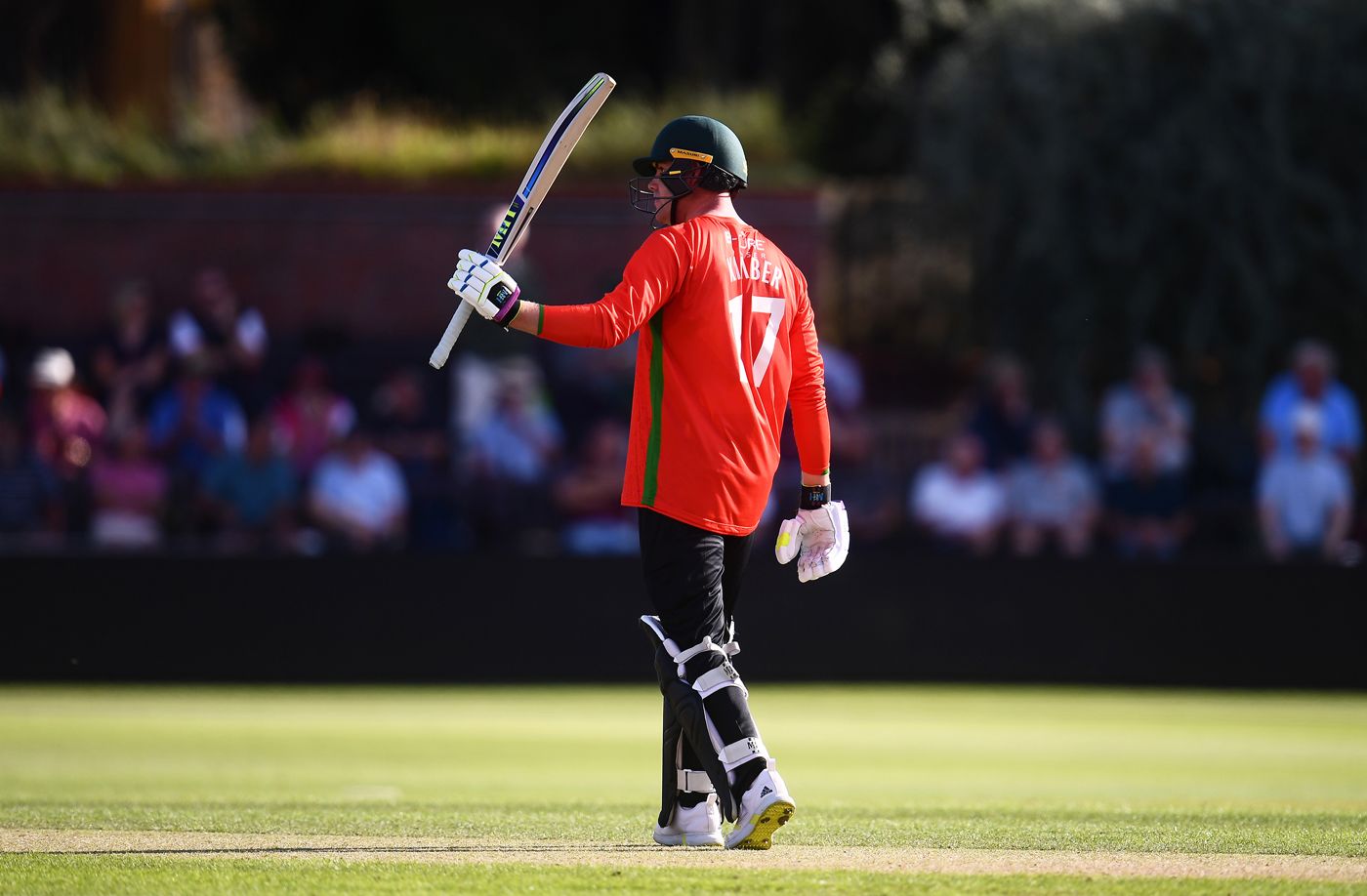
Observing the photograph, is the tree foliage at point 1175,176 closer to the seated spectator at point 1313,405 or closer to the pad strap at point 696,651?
the seated spectator at point 1313,405

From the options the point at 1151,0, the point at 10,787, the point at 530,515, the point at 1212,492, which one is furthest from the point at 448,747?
the point at 1151,0

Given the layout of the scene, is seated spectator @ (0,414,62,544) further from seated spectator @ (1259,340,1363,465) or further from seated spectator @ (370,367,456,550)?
seated spectator @ (1259,340,1363,465)

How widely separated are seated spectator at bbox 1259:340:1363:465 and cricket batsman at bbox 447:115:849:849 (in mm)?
9047

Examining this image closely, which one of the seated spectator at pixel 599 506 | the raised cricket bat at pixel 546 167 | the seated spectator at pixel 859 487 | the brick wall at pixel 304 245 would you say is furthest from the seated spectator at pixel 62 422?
the raised cricket bat at pixel 546 167

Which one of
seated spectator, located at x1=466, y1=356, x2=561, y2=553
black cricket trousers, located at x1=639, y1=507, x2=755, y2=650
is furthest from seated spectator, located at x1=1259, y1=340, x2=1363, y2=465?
black cricket trousers, located at x1=639, y1=507, x2=755, y2=650

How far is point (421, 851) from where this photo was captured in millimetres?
5688

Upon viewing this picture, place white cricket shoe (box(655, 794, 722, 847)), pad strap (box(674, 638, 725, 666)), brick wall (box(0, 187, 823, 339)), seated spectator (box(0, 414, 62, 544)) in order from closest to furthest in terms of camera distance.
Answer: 1. pad strap (box(674, 638, 725, 666))
2. white cricket shoe (box(655, 794, 722, 847))
3. seated spectator (box(0, 414, 62, 544))
4. brick wall (box(0, 187, 823, 339))

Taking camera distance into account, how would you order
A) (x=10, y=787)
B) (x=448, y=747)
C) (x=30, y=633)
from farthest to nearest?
1. (x=30, y=633)
2. (x=448, y=747)
3. (x=10, y=787)

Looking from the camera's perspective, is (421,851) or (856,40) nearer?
(421,851)

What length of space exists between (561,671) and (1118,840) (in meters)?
8.37

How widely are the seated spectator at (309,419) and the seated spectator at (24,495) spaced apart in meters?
1.66

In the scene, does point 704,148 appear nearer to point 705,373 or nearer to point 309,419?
point 705,373

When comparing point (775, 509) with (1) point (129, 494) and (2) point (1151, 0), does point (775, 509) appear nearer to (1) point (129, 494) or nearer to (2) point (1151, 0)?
(1) point (129, 494)

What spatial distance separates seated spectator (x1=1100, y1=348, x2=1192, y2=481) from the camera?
14.6 m
